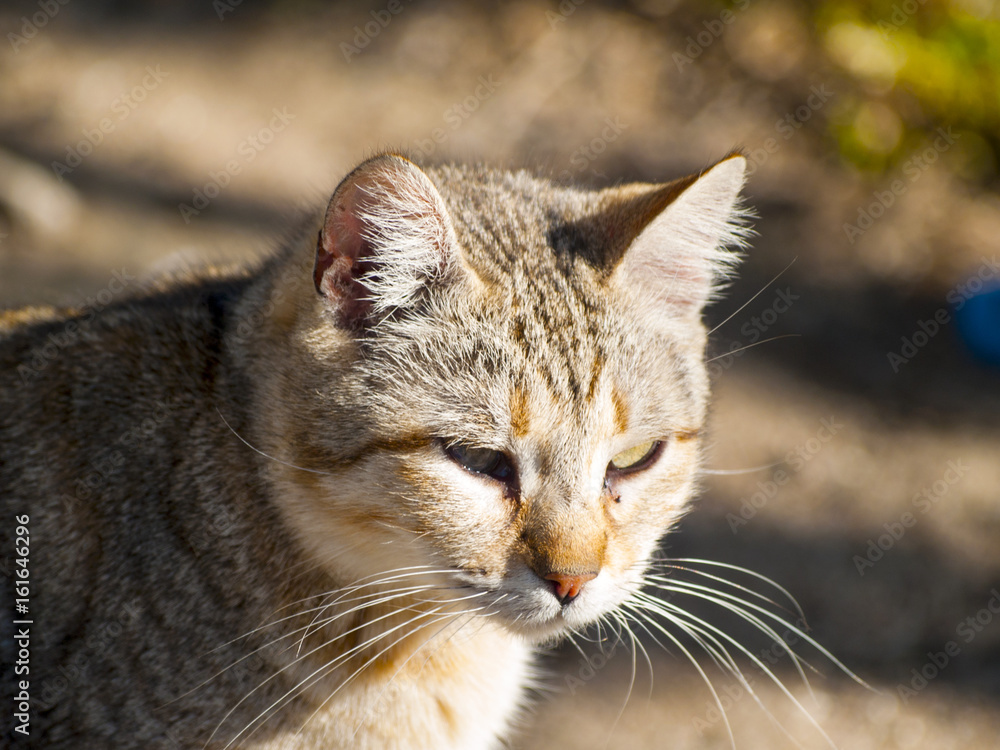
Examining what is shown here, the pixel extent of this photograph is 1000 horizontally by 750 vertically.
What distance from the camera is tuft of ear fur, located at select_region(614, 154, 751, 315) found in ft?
8.13

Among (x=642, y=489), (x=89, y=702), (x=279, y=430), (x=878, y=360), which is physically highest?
(x=279, y=430)

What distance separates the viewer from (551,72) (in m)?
6.69

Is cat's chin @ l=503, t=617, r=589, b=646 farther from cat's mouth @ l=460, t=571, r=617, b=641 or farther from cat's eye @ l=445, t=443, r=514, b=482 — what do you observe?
cat's eye @ l=445, t=443, r=514, b=482

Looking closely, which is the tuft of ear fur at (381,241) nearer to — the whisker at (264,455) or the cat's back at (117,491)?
the whisker at (264,455)

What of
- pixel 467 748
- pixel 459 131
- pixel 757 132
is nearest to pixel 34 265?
pixel 459 131

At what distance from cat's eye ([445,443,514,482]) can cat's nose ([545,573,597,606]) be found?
0.30m

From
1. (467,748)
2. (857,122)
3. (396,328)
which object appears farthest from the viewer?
(857,122)

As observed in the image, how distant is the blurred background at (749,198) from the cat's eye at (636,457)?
190 cm

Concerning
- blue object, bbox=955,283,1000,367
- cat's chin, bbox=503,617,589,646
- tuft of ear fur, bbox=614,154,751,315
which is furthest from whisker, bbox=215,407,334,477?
blue object, bbox=955,283,1000,367

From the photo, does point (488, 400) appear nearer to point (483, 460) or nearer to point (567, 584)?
point (483, 460)

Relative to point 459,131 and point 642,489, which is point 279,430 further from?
point 459,131

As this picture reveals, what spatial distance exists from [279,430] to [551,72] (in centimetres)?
504

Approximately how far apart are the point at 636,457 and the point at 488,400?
53 centimetres

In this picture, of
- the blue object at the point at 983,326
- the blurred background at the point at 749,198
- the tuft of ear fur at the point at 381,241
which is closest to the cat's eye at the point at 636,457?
the tuft of ear fur at the point at 381,241
